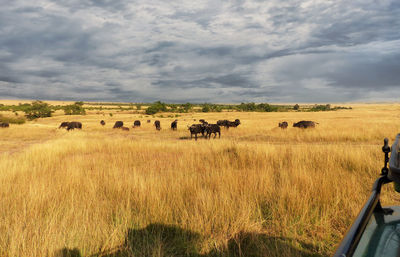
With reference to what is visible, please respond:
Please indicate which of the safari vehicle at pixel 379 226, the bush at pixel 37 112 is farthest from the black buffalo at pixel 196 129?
the bush at pixel 37 112

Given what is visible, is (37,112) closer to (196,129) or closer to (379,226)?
(196,129)

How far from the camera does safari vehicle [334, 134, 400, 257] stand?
1.04 meters

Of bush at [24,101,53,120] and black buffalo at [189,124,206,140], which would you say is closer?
black buffalo at [189,124,206,140]

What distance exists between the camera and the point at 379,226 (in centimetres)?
179

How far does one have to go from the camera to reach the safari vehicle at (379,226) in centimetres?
104

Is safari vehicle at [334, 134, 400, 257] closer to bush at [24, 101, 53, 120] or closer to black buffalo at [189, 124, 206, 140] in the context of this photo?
black buffalo at [189, 124, 206, 140]

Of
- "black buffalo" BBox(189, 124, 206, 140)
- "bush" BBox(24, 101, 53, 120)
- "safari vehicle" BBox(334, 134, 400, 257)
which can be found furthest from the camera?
"bush" BBox(24, 101, 53, 120)

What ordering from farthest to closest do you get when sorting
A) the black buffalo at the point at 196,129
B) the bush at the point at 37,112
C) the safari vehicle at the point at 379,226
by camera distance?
the bush at the point at 37,112, the black buffalo at the point at 196,129, the safari vehicle at the point at 379,226

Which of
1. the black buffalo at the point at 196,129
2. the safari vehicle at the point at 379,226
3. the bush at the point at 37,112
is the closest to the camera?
the safari vehicle at the point at 379,226

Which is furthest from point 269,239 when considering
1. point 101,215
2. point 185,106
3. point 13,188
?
point 185,106

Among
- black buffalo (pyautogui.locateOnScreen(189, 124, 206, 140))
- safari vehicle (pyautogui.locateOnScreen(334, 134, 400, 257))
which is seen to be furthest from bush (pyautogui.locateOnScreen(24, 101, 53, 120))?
safari vehicle (pyautogui.locateOnScreen(334, 134, 400, 257))

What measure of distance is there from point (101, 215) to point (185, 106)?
97118 mm

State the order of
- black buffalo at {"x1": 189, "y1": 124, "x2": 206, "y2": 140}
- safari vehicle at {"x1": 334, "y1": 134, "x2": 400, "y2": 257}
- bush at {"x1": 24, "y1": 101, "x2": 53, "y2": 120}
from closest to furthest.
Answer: safari vehicle at {"x1": 334, "y1": 134, "x2": 400, "y2": 257}, black buffalo at {"x1": 189, "y1": 124, "x2": 206, "y2": 140}, bush at {"x1": 24, "y1": 101, "x2": 53, "y2": 120}

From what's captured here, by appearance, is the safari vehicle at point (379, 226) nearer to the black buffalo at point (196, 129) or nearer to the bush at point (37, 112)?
the black buffalo at point (196, 129)
